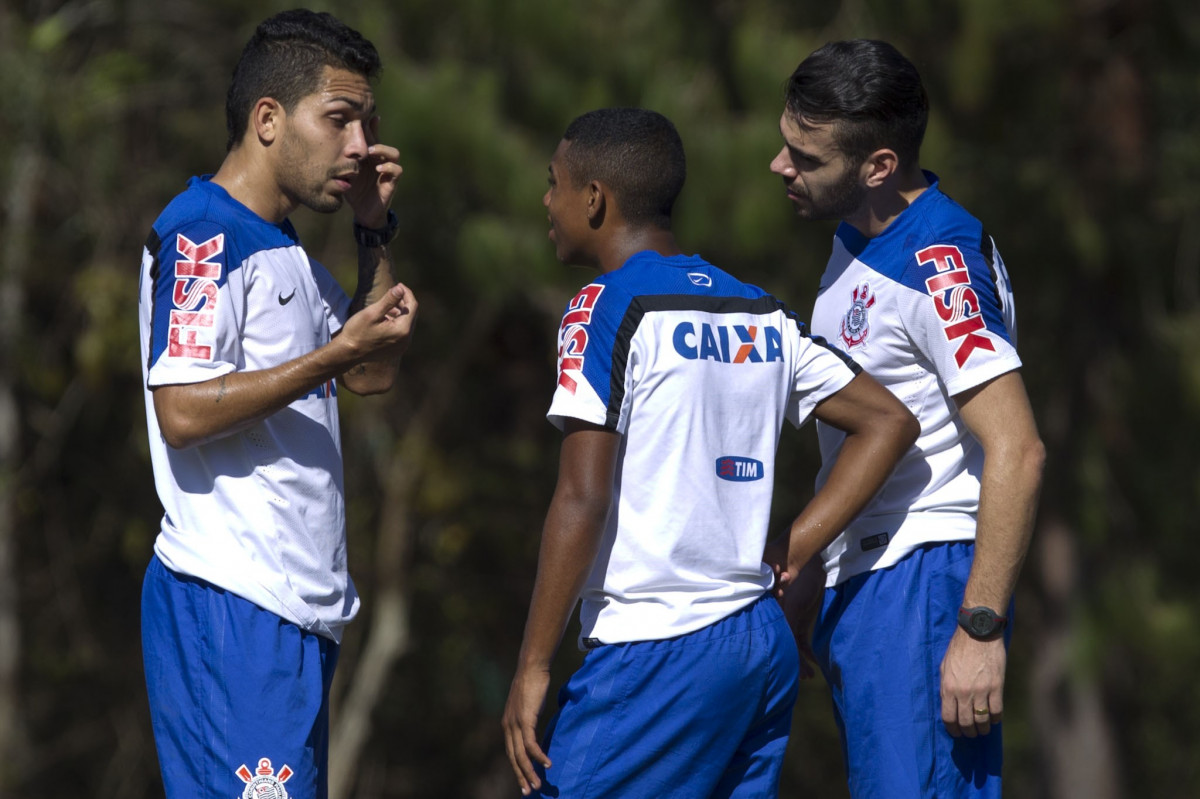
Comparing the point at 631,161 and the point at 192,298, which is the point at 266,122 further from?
the point at 631,161

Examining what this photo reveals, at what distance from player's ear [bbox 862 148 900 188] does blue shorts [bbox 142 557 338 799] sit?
61.1 inches

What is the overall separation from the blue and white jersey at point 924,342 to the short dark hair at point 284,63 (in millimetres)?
1241

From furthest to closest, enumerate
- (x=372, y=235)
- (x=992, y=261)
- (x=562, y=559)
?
1. (x=372, y=235)
2. (x=992, y=261)
3. (x=562, y=559)

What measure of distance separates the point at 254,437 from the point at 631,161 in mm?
951

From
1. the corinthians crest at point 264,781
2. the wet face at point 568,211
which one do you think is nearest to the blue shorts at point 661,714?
the corinthians crest at point 264,781

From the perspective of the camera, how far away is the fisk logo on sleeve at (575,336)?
2557mm

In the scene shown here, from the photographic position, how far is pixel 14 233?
8.66 m

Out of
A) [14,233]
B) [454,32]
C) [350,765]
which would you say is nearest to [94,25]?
[14,233]

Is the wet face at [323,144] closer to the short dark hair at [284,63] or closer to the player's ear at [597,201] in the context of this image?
the short dark hair at [284,63]

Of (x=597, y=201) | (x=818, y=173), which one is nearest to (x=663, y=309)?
(x=597, y=201)

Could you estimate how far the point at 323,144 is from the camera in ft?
9.24

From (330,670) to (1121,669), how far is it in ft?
35.8

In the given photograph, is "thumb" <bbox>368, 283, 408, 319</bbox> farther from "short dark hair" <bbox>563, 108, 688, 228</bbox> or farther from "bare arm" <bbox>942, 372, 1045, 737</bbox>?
"bare arm" <bbox>942, 372, 1045, 737</bbox>

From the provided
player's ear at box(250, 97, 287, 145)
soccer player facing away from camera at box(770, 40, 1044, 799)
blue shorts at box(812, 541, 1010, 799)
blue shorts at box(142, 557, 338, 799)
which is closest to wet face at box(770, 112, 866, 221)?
soccer player facing away from camera at box(770, 40, 1044, 799)
